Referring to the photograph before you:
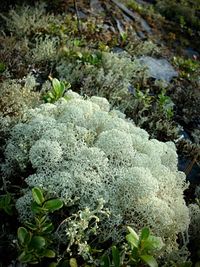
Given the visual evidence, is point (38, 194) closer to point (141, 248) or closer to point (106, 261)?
point (106, 261)

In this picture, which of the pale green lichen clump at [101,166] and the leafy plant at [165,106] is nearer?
the pale green lichen clump at [101,166]

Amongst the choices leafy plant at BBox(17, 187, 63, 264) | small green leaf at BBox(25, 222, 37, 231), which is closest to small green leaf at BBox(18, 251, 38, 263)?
leafy plant at BBox(17, 187, 63, 264)

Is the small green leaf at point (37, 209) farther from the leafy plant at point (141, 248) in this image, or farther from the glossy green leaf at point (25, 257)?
the leafy plant at point (141, 248)

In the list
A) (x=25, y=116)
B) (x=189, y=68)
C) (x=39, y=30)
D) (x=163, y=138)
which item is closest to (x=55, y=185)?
(x=25, y=116)

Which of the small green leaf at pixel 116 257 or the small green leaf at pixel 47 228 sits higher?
the small green leaf at pixel 116 257

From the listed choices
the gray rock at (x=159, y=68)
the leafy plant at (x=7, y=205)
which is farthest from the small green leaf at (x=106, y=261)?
the gray rock at (x=159, y=68)

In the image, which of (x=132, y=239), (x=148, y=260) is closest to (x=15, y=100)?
(x=132, y=239)
